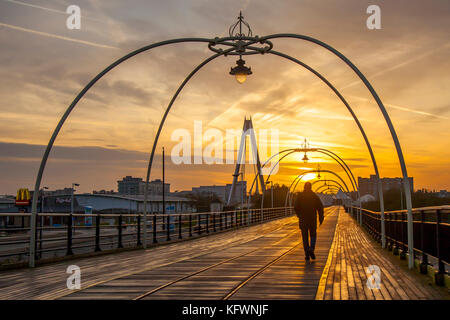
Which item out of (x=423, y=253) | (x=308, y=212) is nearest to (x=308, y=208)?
(x=308, y=212)

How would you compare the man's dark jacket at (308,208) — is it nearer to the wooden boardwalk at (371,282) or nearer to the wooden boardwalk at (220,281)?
the wooden boardwalk at (220,281)

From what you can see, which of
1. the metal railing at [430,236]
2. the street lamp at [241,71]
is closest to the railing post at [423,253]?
the metal railing at [430,236]

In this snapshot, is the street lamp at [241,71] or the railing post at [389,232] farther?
the railing post at [389,232]

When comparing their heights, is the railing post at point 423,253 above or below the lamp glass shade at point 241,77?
below

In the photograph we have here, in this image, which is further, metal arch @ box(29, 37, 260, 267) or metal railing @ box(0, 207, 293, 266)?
metal railing @ box(0, 207, 293, 266)

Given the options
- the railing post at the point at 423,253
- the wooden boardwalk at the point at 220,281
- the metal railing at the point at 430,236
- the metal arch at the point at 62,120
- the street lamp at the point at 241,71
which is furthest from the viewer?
the street lamp at the point at 241,71

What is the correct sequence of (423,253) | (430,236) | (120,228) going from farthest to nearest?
1. (120,228)
2. (423,253)
3. (430,236)

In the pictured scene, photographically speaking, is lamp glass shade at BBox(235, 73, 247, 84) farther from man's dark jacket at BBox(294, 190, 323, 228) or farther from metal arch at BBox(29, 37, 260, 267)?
man's dark jacket at BBox(294, 190, 323, 228)

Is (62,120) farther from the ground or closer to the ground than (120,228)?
farther from the ground

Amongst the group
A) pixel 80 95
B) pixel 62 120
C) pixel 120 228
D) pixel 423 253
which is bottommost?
pixel 423 253

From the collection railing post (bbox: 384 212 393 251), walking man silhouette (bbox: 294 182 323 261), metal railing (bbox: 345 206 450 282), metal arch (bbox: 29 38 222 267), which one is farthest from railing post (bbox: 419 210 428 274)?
metal arch (bbox: 29 38 222 267)

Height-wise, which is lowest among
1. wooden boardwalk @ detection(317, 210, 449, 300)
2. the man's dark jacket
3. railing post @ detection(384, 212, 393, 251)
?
wooden boardwalk @ detection(317, 210, 449, 300)

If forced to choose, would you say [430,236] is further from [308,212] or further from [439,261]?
[308,212]
